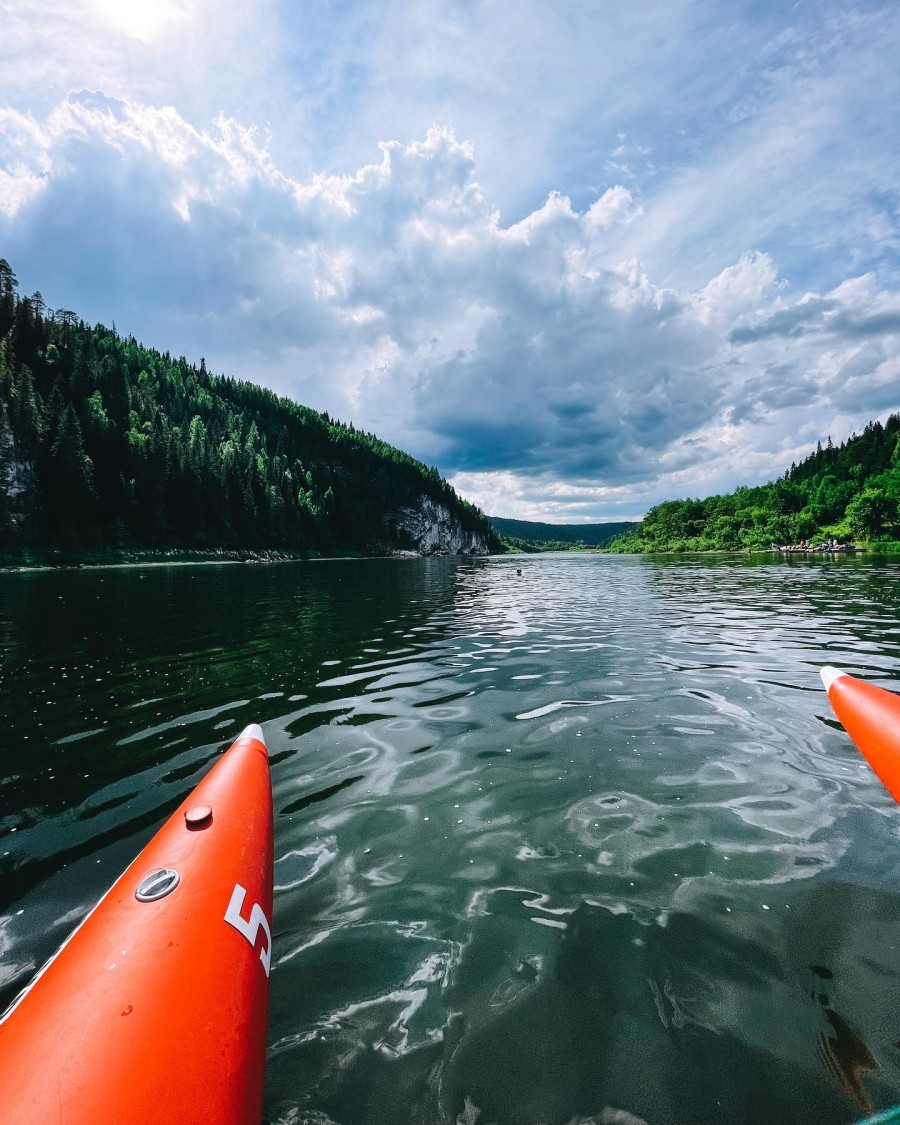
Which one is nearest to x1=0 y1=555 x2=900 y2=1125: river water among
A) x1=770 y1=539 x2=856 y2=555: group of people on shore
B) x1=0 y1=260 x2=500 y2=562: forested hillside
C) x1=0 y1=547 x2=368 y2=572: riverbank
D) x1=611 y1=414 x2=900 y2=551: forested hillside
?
x1=0 y1=547 x2=368 y2=572: riverbank

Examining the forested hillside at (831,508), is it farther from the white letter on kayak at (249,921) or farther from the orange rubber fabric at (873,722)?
the white letter on kayak at (249,921)

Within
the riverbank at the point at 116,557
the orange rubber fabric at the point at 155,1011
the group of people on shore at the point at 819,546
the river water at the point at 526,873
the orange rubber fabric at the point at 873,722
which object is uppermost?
the riverbank at the point at 116,557

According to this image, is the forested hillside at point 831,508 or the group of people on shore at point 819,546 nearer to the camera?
the group of people on shore at point 819,546

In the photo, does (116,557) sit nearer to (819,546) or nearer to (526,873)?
(526,873)

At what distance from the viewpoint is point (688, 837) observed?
525 centimetres

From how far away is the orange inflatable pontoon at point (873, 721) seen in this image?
5.64 m

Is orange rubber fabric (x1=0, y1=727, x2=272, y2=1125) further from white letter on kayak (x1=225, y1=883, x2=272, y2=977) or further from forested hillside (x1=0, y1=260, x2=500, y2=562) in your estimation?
forested hillside (x1=0, y1=260, x2=500, y2=562)

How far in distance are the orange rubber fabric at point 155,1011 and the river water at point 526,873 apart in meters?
0.77

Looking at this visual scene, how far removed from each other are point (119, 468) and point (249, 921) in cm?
11846

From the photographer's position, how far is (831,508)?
473 ft

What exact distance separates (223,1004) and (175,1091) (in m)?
0.52

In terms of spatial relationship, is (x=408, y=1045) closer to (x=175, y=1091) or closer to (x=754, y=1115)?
(x=175, y=1091)

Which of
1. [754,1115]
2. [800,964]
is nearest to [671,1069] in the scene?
[754,1115]

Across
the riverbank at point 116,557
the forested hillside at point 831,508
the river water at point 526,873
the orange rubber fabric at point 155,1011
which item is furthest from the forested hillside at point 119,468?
→ the forested hillside at point 831,508
